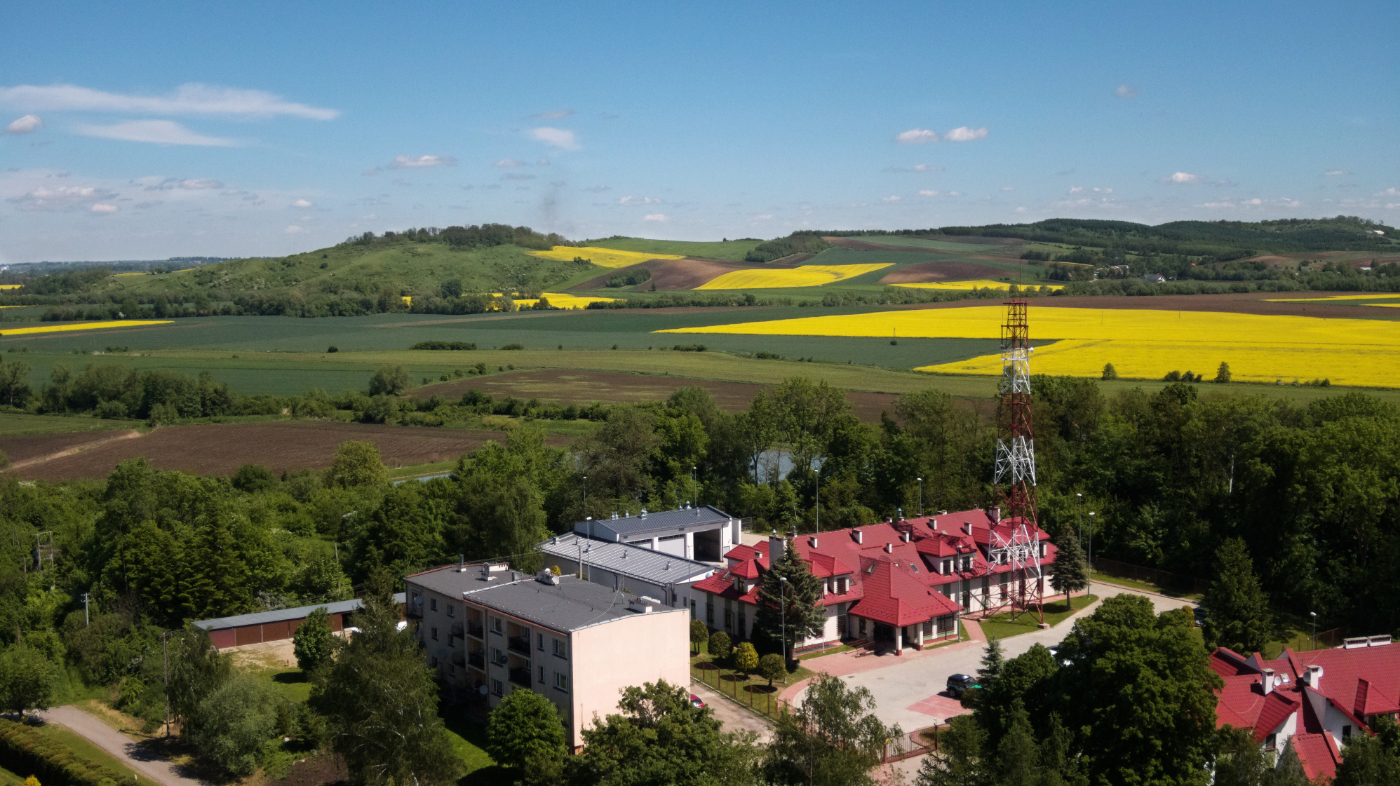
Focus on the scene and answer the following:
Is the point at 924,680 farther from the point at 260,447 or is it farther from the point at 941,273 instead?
the point at 941,273

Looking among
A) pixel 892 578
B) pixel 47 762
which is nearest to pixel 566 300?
pixel 892 578

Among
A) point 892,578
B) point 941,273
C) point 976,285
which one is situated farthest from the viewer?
point 941,273

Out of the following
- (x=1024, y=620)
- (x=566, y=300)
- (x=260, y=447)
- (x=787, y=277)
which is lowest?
(x=1024, y=620)

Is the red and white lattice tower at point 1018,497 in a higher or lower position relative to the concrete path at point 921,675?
higher

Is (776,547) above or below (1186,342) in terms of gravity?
below

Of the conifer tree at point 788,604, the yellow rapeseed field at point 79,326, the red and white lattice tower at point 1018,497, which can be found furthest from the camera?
the yellow rapeseed field at point 79,326

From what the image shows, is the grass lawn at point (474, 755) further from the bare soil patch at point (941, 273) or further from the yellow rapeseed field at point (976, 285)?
A: the bare soil patch at point (941, 273)

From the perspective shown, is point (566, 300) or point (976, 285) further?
point (566, 300)

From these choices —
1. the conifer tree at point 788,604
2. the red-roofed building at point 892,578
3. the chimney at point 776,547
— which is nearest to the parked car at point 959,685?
the red-roofed building at point 892,578
